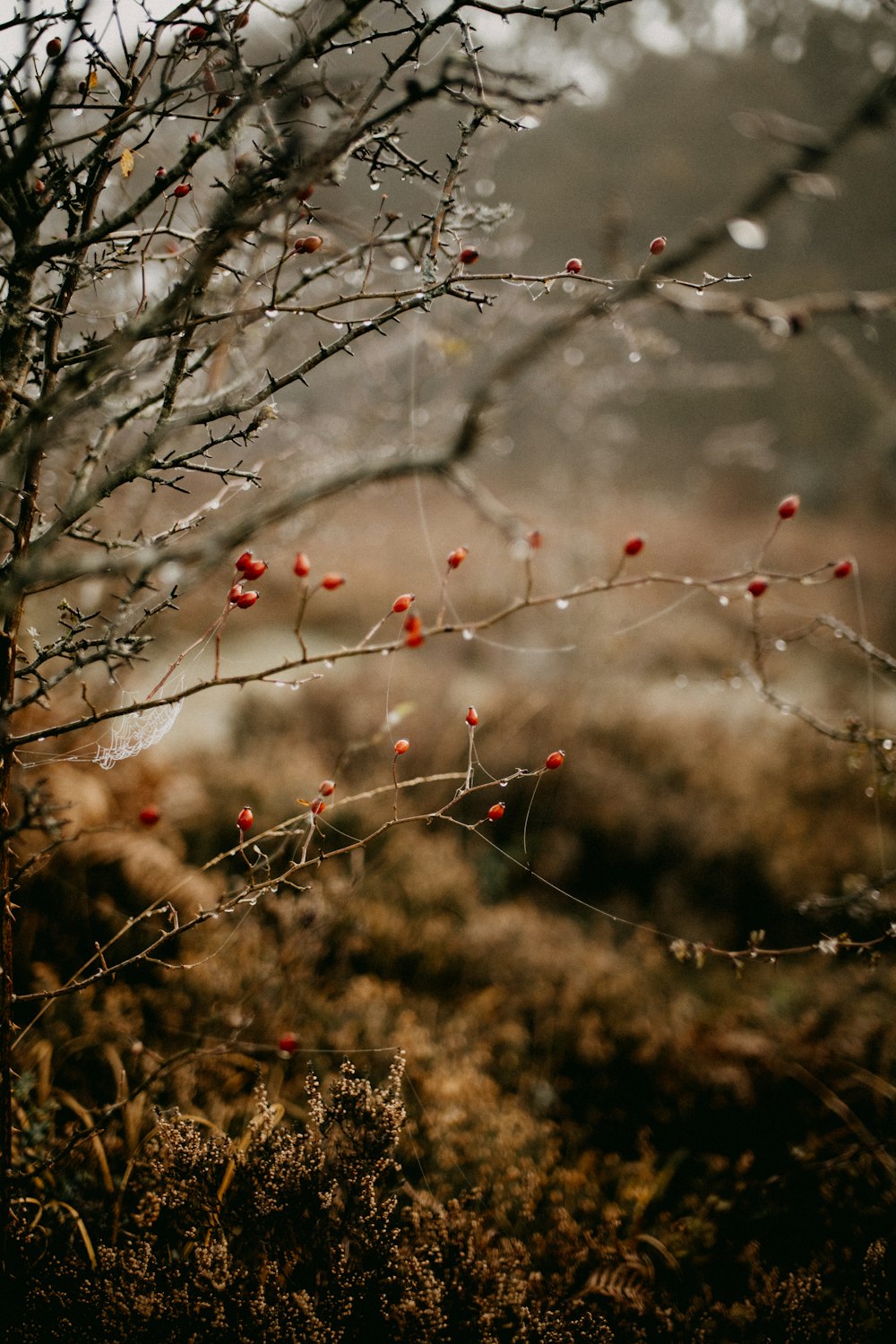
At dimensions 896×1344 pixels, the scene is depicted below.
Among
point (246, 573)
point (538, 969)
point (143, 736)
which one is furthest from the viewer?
point (538, 969)

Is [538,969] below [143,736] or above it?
below

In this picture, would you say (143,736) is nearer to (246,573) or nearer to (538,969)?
(246,573)

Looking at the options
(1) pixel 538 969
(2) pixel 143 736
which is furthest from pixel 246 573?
(1) pixel 538 969

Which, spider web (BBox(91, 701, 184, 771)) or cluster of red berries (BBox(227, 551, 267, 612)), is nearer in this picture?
cluster of red berries (BBox(227, 551, 267, 612))

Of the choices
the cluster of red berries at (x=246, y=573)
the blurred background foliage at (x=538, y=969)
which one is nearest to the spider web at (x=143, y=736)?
the blurred background foliage at (x=538, y=969)

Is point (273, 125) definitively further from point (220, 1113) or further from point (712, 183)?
point (712, 183)

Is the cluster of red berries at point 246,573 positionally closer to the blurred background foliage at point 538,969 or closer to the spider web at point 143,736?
the spider web at point 143,736

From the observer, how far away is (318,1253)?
152 cm

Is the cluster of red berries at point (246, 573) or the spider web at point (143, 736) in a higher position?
the cluster of red berries at point (246, 573)

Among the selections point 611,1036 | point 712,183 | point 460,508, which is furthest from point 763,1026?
point 712,183

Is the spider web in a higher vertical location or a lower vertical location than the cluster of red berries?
lower

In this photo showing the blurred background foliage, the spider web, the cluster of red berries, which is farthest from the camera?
the blurred background foliage

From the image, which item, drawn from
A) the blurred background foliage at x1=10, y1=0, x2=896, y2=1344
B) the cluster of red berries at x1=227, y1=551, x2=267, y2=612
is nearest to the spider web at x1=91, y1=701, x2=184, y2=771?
the blurred background foliage at x1=10, y1=0, x2=896, y2=1344

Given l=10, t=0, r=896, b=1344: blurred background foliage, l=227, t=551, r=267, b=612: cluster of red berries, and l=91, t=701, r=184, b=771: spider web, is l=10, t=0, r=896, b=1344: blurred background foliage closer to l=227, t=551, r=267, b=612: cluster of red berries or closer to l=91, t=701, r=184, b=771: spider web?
l=91, t=701, r=184, b=771: spider web
